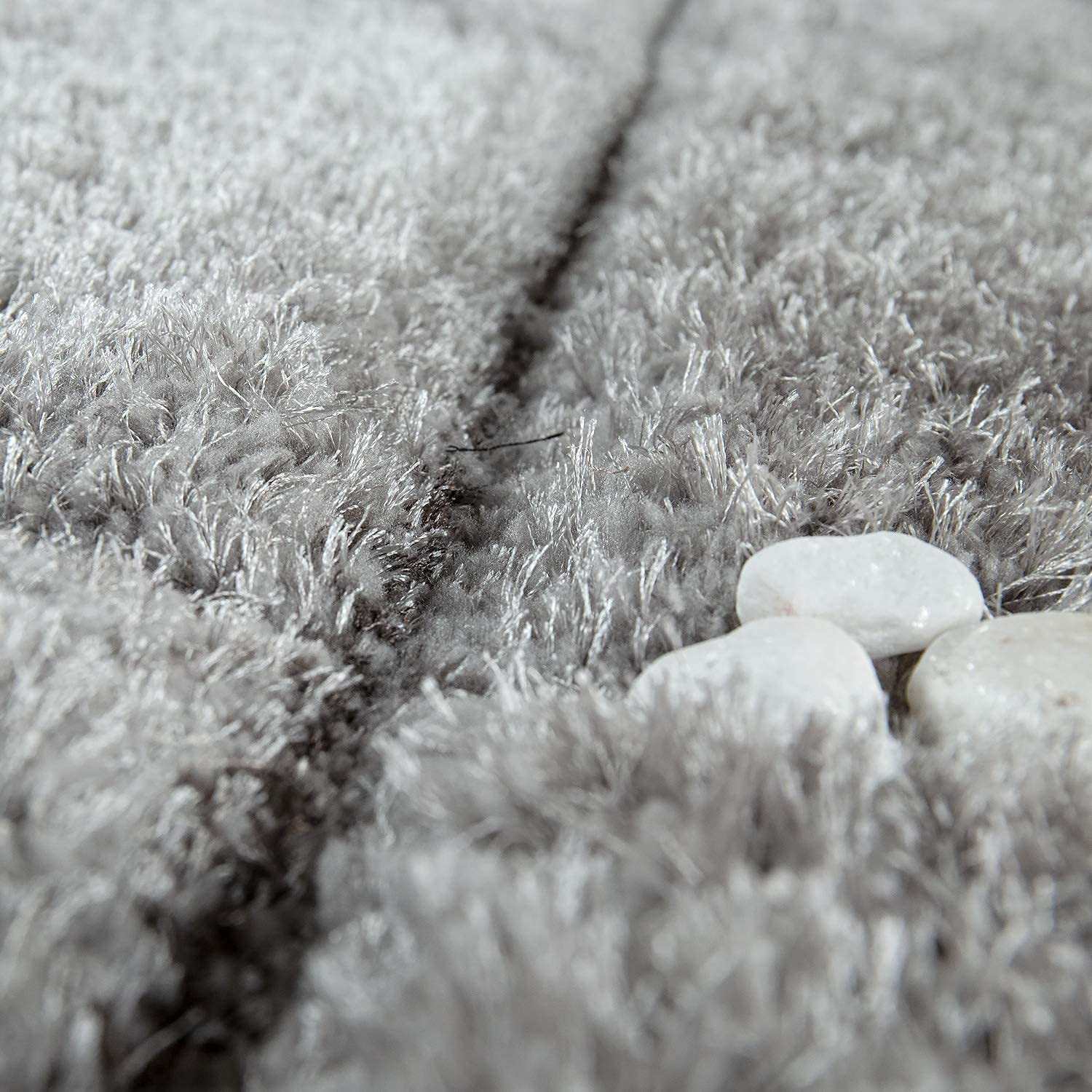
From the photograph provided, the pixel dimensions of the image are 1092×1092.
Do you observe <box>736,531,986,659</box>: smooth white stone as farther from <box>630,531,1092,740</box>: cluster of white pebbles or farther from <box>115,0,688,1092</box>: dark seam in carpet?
<box>115,0,688,1092</box>: dark seam in carpet

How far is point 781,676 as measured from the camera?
3.86ft

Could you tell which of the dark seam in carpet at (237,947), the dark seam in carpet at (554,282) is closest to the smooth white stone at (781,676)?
the dark seam in carpet at (237,947)

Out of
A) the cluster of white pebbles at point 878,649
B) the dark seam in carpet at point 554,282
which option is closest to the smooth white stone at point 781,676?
the cluster of white pebbles at point 878,649

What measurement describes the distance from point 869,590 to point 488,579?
2.11 ft

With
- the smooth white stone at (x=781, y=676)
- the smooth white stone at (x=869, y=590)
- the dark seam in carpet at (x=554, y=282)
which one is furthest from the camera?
the dark seam in carpet at (x=554, y=282)

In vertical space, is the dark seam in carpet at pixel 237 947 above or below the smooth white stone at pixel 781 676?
below

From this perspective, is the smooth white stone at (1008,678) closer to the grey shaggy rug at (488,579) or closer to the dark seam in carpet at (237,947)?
the grey shaggy rug at (488,579)

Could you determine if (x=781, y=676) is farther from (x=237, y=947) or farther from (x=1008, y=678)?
(x=237, y=947)

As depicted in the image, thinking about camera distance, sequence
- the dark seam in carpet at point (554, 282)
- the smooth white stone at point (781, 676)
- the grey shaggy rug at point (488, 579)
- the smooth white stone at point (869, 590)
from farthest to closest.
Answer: the dark seam in carpet at point (554, 282), the smooth white stone at point (869, 590), the smooth white stone at point (781, 676), the grey shaggy rug at point (488, 579)

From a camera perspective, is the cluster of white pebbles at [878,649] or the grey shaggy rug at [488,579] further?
the cluster of white pebbles at [878,649]

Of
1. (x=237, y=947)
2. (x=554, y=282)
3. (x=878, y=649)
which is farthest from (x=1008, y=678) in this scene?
(x=554, y=282)

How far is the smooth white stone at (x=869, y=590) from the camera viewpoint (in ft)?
4.52

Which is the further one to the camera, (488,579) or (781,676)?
(488,579)

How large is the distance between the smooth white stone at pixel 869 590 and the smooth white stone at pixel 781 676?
0.28 feet
